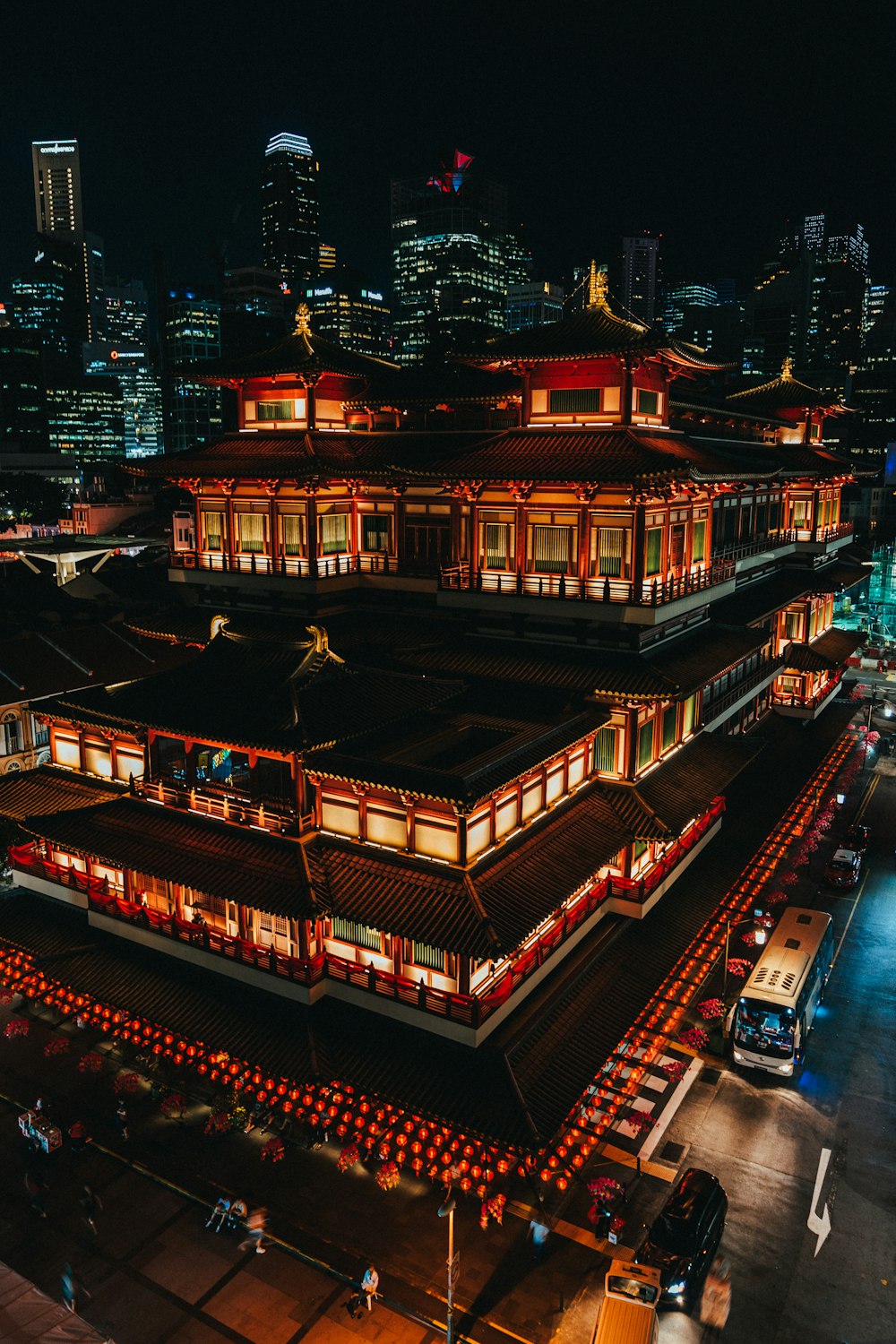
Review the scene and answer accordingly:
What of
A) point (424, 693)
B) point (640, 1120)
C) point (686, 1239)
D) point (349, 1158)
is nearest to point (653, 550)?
point (424, 693)

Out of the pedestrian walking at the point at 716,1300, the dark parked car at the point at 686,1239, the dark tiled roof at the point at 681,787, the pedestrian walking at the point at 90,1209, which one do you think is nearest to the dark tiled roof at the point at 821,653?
the dark tiled roof at the point at 681,787

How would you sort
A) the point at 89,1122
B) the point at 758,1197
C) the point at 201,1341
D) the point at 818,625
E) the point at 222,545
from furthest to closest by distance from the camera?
1. the point at 818,625
2. the point at 222,545
3. the point at 89,1122
4. the point at 758,1197
5. the point at 201,1341

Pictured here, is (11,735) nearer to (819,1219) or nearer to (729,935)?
(729,935)

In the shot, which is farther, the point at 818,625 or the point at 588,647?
the point at 818,625

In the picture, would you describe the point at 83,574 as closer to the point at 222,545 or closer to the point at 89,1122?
the point at 222,545

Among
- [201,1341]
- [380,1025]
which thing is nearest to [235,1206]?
[201,1341]

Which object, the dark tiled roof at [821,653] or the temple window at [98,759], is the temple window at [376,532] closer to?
the temple window at [98,759]

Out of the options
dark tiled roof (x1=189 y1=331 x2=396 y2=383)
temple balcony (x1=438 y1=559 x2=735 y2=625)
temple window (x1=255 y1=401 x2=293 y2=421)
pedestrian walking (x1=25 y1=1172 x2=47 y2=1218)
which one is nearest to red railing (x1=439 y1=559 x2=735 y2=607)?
temple balcony (x1=438 y1=559 x2=735 y2=625)
